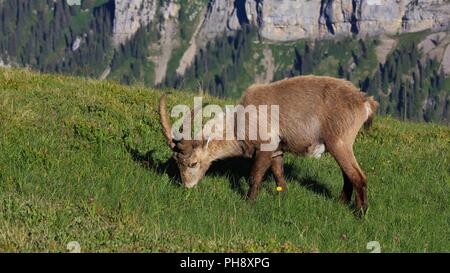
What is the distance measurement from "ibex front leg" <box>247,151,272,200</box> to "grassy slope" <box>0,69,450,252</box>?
21cm

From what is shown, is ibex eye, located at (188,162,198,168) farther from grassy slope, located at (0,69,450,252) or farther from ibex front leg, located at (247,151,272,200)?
ibex front leg, located at (247,151,272,200)

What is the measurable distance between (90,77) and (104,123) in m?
6.12

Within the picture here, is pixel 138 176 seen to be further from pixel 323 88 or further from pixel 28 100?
pixel 28 100

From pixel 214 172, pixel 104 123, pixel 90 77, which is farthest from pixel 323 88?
pixel 90 77

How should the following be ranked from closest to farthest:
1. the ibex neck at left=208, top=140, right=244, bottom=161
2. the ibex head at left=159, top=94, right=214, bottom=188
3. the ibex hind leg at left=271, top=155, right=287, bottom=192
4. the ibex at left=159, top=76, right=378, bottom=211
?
the ibex at left=159, top=76, right=378, bottom=211, the ibex head at left=159, top=94, right=214, bottom=188, the ibex hind leg at left=271, top=155, right=287, bottom=192, the ibex neck at left=208, top=140, right=244, bottom=161

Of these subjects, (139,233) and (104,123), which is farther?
(104,123)

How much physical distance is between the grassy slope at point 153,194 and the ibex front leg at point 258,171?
0.21 metres

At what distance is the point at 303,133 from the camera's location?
40.0 feet

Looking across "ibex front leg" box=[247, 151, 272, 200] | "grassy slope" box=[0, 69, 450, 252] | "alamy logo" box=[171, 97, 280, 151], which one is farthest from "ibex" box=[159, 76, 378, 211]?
"grassy slope" box=[0, 69, 450, 252]

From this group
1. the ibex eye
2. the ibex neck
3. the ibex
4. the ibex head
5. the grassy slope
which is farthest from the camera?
the ibex neck

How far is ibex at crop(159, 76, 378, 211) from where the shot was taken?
1185 cm

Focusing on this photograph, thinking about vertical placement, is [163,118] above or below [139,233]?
above

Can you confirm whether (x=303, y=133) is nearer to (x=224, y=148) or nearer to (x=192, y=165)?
(x=224, y=148)
